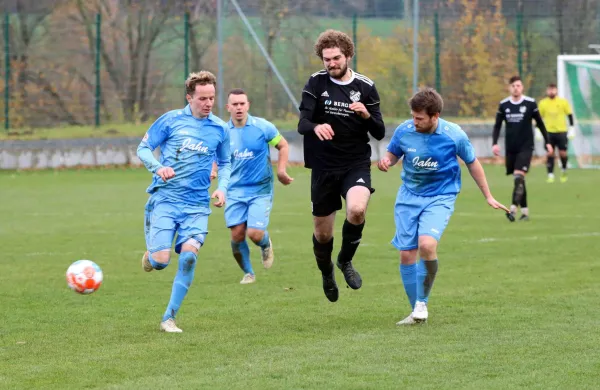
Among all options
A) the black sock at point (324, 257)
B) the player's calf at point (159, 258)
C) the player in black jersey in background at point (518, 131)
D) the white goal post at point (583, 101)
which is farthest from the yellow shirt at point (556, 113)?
the player's calf at point (159, 258)

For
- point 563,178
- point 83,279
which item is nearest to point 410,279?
point 83,279

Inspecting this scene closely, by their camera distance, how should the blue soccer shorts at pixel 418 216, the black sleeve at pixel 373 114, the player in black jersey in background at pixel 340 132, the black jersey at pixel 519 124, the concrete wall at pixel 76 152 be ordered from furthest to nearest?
the concrete wall at pixel 76 152, the black jersey at pixel 519 124, the black sleeve at pixel 373 114, the player in black jersey in background at pixel 340 132, the blue soccer shorts at pixel 418 216

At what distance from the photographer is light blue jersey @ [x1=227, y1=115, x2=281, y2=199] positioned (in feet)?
40.0

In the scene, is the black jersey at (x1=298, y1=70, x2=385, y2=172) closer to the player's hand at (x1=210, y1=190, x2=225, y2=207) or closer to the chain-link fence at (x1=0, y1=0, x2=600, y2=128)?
the player's hand at (x1=210, y1=190, x2=225, y2=207)

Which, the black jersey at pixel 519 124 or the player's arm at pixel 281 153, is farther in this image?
the black jersey at pixel 519 124

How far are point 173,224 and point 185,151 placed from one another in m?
0.58

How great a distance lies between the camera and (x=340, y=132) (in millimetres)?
9297

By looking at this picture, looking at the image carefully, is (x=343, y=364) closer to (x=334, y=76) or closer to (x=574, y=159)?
(x=334, y=76)

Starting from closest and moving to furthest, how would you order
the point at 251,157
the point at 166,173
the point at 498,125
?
the point at 166,173 < the point at 251,157 < the point at 498,125

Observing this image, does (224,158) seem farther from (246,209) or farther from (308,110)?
(246,209)

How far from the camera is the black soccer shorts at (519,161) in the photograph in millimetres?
18078

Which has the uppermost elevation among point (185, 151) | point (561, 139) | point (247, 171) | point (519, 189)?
point (185, 151)

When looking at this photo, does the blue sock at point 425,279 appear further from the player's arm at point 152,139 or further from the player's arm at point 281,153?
the player's arm at point 281,153

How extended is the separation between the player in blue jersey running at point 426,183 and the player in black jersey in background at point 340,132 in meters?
0.35
